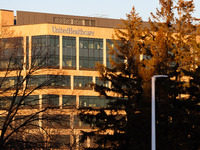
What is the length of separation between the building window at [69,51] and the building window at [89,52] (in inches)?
47.0

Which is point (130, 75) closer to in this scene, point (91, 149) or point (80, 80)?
point (91, 149)

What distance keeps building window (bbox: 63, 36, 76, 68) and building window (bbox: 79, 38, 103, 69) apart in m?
1.19

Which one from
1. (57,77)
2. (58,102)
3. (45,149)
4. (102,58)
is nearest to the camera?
(45,149)

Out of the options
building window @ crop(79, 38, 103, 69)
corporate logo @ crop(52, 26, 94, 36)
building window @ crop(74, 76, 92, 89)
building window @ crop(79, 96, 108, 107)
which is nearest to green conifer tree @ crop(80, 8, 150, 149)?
building window @ crop(79, 96, 108, 107)

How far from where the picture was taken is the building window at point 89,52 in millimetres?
82812

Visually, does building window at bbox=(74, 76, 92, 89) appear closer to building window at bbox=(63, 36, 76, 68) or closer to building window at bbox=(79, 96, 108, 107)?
building window at bbox=(79, 96, 108, 107)

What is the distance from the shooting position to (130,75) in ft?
139

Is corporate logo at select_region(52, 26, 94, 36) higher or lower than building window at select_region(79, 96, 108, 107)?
higher

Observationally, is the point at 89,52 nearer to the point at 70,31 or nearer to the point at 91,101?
the point at 70,31

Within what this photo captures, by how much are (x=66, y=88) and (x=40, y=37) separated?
9000 mm

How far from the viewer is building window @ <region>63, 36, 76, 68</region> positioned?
81500 millimetres

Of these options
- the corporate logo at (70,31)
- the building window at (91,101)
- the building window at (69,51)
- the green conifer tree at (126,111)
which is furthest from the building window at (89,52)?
the green conifer tree at (126,111)

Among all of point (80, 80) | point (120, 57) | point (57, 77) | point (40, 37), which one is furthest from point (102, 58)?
point (57, 77)

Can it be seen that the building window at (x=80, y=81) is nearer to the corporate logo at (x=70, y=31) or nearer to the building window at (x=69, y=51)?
the building window at (x=69, y=51)
